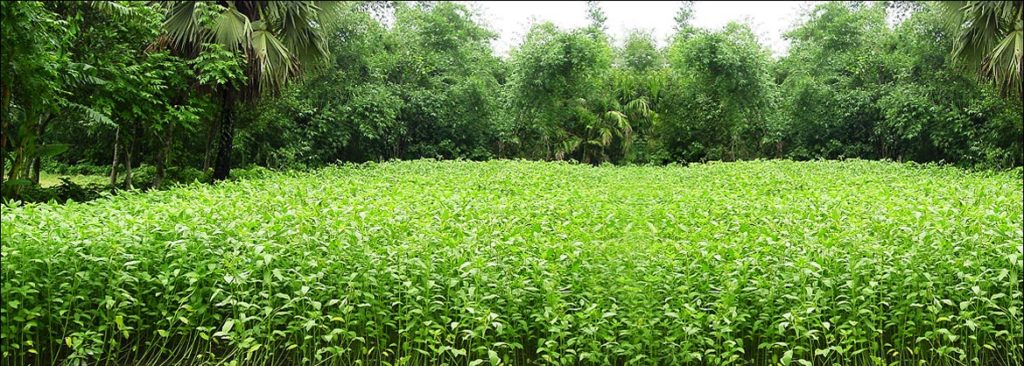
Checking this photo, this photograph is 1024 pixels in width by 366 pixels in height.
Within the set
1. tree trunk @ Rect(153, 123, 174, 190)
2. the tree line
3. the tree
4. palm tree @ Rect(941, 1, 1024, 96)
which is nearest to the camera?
palm tree @ Rect(941, 1, 1024, 96)

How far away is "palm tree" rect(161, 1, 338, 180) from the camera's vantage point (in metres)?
8.34

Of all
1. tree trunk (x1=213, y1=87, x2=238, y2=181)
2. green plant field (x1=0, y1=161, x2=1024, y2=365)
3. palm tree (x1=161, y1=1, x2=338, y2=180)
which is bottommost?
green plant field (x1=0, y1=161, x2=1024, y2=365)

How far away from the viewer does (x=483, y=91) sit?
16.4 m

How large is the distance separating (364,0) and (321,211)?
40.6 ft

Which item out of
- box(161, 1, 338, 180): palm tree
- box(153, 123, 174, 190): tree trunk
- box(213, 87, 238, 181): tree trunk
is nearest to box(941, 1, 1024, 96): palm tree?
box(161, 1, 338, 180): palm tree

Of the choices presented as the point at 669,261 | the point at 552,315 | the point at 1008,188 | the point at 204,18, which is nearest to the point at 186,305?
the point at 552,315

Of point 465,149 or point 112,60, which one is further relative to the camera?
point 465,149

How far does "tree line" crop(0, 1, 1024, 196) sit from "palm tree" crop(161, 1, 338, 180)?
3 cm

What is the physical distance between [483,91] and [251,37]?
819 cm

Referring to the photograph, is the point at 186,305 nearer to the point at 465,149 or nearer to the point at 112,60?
the point at 112,60

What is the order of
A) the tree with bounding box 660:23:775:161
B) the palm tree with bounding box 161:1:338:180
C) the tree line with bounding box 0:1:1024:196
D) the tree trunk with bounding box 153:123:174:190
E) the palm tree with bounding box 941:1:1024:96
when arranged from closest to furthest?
the palm tree with bounding box 941:1:1024:96 < the tree line with bounding box 0:1:1024:196 < the palm tree with bounding box 161:1:338:180 < the tree trunk with bounding box 153:123:174:190 < the tree with bounding box 660:23:775:161

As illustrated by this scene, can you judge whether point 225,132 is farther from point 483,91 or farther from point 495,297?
point 483,91

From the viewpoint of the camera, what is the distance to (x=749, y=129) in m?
15.6

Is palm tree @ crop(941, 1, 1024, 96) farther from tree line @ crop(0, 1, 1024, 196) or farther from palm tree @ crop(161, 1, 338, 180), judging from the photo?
palm tree @ crop(161, 1, 338, 180)
